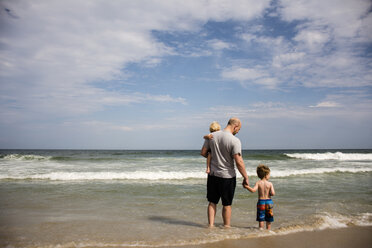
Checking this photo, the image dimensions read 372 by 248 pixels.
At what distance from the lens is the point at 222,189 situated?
4.23 m

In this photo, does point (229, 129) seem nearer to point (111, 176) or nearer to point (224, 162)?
point (224, 162)

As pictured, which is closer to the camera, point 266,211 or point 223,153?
point 223,153

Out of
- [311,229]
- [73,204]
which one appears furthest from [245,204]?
[73,204]

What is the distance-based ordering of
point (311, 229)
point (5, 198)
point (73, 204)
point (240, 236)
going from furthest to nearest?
point (5, 198), point (73, 204), point (311, 229), point (240, 236)

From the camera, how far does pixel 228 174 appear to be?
421 centimetres

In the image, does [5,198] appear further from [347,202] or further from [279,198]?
[347,202]

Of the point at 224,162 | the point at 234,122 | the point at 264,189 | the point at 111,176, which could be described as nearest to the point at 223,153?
the point at 224,162

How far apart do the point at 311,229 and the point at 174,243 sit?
8.14 ft

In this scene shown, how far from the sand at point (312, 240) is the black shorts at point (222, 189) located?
0.68 meters

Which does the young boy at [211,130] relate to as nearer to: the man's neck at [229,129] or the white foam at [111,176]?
the man's neck at [229,129]

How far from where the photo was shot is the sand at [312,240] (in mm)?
3643

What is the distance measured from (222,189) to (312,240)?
1560 mm

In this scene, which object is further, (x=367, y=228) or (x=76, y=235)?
(x=367, y=228)

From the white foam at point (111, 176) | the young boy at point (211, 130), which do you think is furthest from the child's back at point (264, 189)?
the white foam at point (111, 176)
